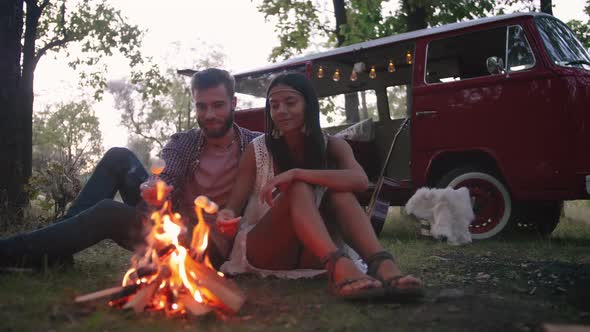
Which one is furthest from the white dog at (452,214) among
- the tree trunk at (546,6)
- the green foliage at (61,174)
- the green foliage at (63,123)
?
the green foliage at (63,123)

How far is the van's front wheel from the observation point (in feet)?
18.1

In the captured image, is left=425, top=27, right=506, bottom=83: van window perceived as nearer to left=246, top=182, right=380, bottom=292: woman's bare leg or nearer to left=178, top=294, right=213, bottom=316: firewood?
left=246, top=182, right=380, bottom=292: woman's bare leg

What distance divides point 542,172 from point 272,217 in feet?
11.4

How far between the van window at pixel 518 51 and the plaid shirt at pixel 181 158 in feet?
11.0

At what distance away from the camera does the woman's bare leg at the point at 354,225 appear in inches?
104

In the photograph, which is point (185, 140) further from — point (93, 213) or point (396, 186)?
point (396, 186)

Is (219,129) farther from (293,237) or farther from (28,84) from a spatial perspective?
(28,84)

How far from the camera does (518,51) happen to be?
17.7 ft

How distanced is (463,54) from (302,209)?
14.2ft

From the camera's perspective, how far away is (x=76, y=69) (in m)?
13.5

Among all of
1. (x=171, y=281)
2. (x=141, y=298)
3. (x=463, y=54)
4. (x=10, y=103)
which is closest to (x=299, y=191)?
(x=171, y=281)

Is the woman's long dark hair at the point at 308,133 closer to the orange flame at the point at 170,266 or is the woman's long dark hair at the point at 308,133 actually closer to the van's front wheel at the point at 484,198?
the orange flame at the point at 170,266

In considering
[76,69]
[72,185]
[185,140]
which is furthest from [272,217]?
[76,69]

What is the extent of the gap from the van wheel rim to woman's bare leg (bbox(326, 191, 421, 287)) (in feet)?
10.7
